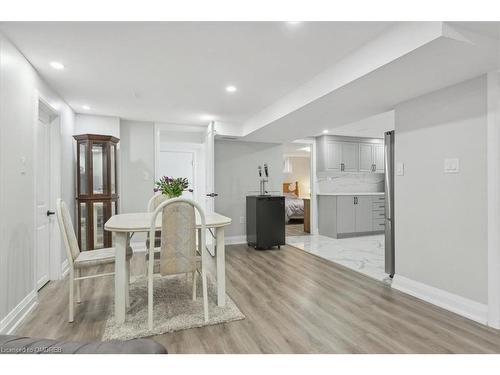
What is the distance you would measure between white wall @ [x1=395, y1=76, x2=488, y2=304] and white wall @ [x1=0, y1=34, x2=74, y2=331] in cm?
352

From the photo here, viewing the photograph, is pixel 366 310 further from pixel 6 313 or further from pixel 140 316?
pixel 6 313

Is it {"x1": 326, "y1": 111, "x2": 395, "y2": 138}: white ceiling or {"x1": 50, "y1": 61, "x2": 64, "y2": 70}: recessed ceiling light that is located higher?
{"x1": 50, "y1": 61, "x2": 64, "y2": 70}: recessed ceiling light

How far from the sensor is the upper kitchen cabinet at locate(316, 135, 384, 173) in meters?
5.92

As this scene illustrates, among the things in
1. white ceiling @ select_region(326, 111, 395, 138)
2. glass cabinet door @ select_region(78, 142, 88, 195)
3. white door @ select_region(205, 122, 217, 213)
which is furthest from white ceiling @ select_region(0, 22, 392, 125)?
white ceiling @ select_region(326, 111, 395, 138)

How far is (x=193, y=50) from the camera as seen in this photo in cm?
222

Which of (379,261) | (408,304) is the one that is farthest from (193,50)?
(379,261)

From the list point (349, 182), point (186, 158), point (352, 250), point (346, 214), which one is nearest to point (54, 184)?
point (186, 158)

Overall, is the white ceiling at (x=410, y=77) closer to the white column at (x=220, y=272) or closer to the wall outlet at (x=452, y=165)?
the wall outlet at (x=452, y=165)

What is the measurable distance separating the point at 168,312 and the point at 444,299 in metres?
2.43

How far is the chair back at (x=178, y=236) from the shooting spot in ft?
6.72

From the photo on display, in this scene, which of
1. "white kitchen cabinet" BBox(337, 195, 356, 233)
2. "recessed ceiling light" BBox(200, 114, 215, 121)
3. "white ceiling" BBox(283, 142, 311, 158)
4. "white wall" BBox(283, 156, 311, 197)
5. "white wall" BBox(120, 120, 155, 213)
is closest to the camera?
"recessed ceiling light" BBox(200, 114, 215, 121)

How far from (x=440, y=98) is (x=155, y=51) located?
2.55 meters

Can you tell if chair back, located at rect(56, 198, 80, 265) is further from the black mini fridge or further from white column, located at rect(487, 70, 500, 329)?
white column, located at rect(487, 70, 500, 329)
